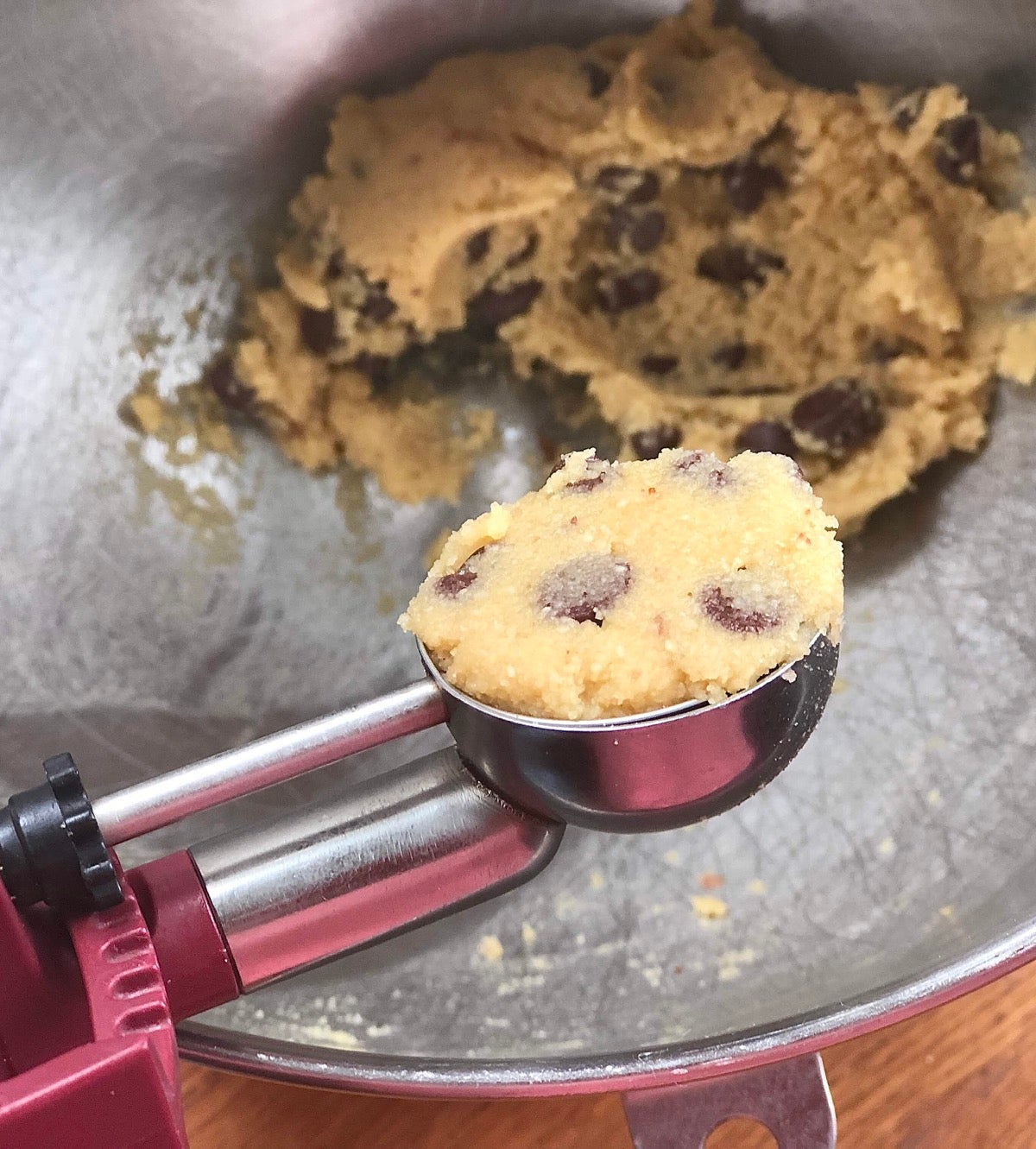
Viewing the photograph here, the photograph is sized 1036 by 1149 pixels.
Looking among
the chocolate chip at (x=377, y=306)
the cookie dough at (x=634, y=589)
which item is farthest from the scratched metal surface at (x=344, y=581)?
the cookie dough at (x=634, y=589)

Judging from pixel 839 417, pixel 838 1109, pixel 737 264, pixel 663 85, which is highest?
pixel 663 85

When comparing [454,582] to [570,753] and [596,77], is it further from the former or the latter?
[596,77]

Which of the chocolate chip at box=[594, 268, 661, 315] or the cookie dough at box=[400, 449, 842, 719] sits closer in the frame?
the cookie dough at box=[400, 449, 842, 719]

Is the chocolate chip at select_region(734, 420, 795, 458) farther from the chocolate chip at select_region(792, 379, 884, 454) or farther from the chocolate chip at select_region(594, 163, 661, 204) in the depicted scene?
the chocolate chip at select_region(594, 163, 661, 204)

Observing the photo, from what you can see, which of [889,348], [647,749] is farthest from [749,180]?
[647,749]

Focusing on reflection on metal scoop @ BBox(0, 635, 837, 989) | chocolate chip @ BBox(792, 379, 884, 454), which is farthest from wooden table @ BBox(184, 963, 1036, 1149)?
chocolate chip @ BBox(792, 379, 884, 454)

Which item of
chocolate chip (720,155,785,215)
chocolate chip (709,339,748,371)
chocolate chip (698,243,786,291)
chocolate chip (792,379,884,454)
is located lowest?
chocolate chip (792,379,884,454)

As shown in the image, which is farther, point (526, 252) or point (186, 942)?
point (526, 252)
